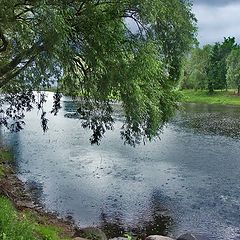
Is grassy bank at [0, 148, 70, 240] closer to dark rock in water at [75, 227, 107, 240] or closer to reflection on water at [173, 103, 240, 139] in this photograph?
dark rock in water at [75, 227, 107, 240]

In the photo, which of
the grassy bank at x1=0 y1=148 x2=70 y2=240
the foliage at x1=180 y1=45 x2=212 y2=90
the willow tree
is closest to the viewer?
the grassy bank at x1=0 y1=148 x2=70 y2=240

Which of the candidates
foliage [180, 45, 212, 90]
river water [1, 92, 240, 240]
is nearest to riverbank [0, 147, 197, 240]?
river water [1, 92, 240, 240]

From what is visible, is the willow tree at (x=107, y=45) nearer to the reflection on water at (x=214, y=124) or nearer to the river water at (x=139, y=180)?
the river water at (x=139, y=180)

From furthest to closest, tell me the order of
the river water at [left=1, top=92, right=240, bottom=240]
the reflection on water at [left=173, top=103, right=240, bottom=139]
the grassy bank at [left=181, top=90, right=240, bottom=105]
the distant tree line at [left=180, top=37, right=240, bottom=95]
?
1. the distant tree line at [left=180, top=37, right=240, bottom=95]
2. the grassy bank at [left=181, top=90, right=240, bottom=105]
3. the reflection on water at [left=173, top=103, right=240, bottom=139]
4. the river water at [left=1, top=92, right=240, bottom=240]

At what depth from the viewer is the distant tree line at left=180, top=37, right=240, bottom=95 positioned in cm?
9188

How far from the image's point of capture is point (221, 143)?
39.3 meters

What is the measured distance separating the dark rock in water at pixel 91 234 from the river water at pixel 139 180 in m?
1.12

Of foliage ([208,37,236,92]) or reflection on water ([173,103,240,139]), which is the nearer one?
reflection on water ([173,103,240,139])

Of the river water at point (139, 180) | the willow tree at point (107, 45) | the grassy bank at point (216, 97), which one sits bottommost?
the river water at point (139, 180)

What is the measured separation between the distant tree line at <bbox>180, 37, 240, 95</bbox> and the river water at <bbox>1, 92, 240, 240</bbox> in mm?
50886

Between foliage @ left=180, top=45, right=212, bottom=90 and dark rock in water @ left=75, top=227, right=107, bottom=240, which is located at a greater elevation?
foliage @ left=180, top=45, right=212, bottom=90

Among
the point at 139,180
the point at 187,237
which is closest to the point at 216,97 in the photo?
the point at 139,180

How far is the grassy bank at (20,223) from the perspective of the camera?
991cm

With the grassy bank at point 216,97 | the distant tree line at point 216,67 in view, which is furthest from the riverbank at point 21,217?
the distant tree line at point 216,67
